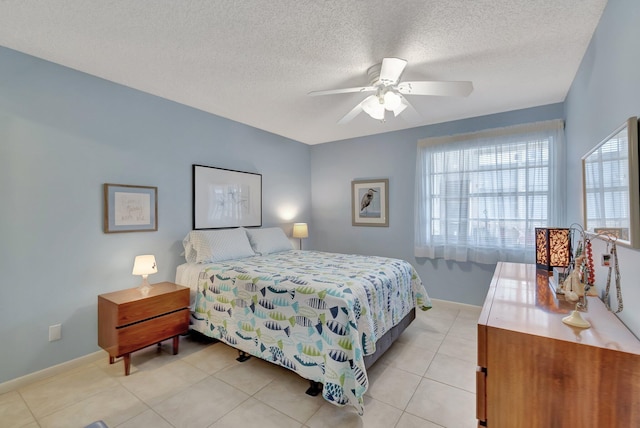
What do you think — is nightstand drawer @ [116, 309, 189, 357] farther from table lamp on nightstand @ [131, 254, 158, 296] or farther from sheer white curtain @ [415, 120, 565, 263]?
sheer white curtain @ [415, 120, 565, 263]

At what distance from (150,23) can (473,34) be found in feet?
7.10

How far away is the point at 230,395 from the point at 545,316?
2057 millimetres

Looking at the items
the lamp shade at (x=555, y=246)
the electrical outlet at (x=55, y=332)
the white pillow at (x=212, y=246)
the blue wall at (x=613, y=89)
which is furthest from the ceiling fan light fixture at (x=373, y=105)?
the electrical outlet at (x=55, y=332)

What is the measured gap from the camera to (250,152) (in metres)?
4.05

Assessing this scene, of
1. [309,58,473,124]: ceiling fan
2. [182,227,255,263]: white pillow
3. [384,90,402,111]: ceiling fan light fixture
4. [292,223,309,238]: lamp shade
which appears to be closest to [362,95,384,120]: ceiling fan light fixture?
[309,58,473,124]: ceiling fan

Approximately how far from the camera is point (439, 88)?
2123 mm

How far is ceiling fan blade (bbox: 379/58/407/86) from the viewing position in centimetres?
189

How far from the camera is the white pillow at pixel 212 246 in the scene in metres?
3.00

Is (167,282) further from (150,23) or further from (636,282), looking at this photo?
(636,282)

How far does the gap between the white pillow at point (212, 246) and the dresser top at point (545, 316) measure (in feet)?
8.31

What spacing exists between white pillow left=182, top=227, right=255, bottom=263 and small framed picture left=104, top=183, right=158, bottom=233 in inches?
15.7

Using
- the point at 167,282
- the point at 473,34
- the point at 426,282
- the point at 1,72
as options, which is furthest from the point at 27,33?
the point at 426,282

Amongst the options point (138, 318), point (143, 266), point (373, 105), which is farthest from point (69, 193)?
point (373, 105)

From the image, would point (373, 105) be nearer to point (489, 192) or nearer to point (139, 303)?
point (489, 192)
